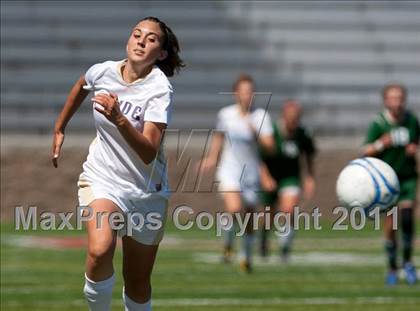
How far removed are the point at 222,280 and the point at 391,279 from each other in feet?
6.12

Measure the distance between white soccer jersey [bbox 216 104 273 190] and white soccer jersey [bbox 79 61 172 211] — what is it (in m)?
8.42

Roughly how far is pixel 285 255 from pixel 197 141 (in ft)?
24.9

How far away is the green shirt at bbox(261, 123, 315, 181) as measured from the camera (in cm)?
1925

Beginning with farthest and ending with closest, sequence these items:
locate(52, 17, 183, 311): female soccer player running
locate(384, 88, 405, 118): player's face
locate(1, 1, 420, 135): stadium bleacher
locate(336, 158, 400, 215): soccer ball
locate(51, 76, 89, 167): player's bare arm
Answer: locate(1, 1, 420, 135): stadium bleacher < locate(384, 88, 405, 118): player's face < locate(336, 158, 400, 215): soccer ball < locate(51, 76, 89, 167): player's bare arm < locate(52, 17, 183, 311): female soccer player running

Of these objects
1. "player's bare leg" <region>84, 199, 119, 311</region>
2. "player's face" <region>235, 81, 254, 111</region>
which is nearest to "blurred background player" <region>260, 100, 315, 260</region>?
"player's face" <region>235, 81, 254, 111</region>

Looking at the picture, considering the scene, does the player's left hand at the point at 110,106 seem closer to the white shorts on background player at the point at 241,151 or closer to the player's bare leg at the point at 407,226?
the player's bare leg at the point at 407,226

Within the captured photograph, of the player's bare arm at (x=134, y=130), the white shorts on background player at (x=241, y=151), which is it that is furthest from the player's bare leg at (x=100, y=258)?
the white shorts on background player at (x=241, y=151)

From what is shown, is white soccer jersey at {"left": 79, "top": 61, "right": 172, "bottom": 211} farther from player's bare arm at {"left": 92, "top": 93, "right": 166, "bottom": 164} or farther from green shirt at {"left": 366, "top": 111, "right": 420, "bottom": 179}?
green shirt at {"left": 366, "top": 111, "right": 420, "bottom": 179}

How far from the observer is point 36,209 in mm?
23016

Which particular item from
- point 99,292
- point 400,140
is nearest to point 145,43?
point 99,292

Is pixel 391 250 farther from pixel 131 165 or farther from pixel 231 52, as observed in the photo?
pixel 231 52

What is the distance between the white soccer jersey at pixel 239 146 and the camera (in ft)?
55.1

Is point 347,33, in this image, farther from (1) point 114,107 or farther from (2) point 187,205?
(1) point 114,107

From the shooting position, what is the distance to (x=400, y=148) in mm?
14773
